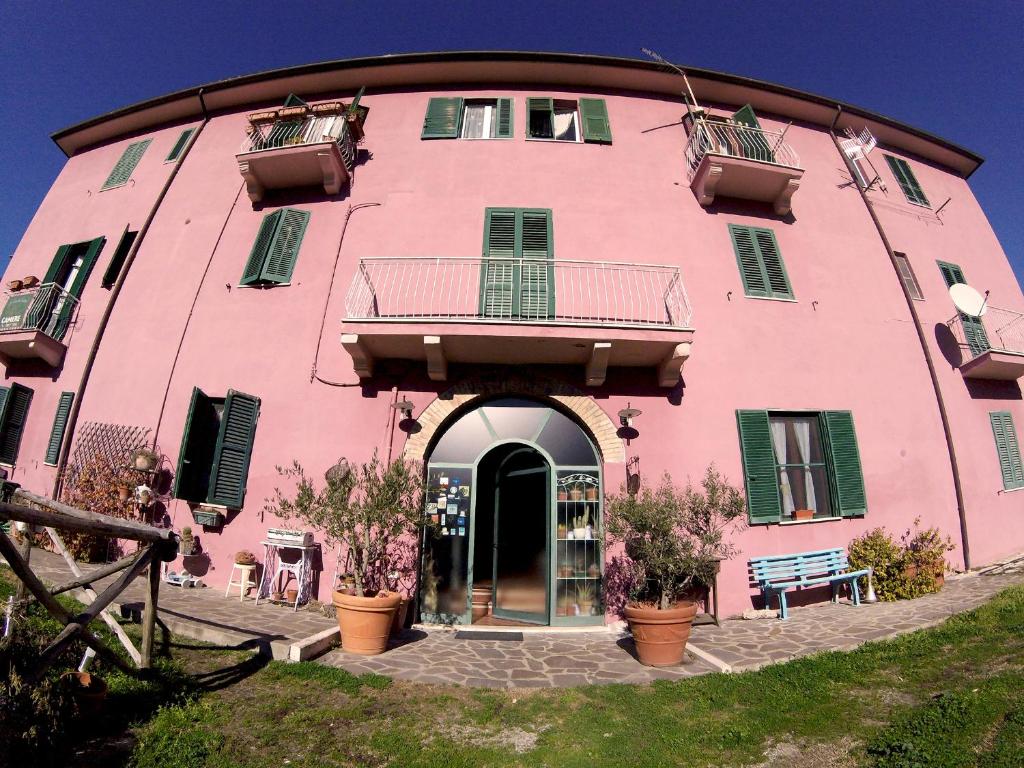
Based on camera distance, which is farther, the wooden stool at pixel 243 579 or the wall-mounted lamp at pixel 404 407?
the wall-mounted lamp at pixel 404 407

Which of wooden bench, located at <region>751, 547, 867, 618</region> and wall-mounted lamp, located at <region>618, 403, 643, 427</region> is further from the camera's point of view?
wall-mounted lamp, located at <region>618, 403, 643, 427</region>

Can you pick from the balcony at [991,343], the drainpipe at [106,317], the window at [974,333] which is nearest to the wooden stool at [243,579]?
the drainpipe at [106,317]

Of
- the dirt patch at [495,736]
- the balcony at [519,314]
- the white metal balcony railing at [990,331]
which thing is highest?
the white metal balcony railing at [990,331]

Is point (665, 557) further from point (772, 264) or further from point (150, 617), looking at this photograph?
point (772, 264)

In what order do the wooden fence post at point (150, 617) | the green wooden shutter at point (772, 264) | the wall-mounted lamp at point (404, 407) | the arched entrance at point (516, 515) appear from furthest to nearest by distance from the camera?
the green wooden shutter at point (772, 264) → the wall-mounted lamp at point (404, 407) → the arched entrance at point (516, 515) → the wooden fence post at point (150, 617)

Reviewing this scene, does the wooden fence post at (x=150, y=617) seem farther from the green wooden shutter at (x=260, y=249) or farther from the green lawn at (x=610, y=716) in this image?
the green wooden shutter at (x=260, y=249)

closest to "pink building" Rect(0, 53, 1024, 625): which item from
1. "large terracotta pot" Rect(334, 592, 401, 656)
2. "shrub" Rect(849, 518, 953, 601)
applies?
"shrub" Rect(849, 518, 953, 601)

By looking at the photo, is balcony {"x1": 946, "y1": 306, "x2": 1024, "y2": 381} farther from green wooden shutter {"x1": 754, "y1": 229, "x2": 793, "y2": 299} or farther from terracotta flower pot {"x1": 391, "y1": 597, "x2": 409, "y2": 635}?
terracotta flower pot {"x1": 391, "y1": 597, "x2": 409, "y2": 635}

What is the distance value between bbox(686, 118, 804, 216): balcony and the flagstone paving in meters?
7.35

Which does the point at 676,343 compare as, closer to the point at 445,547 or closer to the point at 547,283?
the point at 547,283

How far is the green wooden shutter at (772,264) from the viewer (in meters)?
9.28

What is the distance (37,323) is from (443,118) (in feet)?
30.7

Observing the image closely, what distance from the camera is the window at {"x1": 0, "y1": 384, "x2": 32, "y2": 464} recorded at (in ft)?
31.9

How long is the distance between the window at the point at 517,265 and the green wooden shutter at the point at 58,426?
27.0 feet
